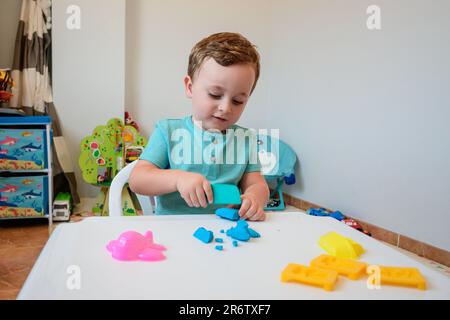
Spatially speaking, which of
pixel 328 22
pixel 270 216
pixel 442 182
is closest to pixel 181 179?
pixel 270 216

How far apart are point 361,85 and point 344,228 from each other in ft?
6.21

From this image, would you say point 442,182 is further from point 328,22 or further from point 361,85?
point 328,22

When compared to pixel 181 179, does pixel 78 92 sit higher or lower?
higher

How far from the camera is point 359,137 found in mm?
2367

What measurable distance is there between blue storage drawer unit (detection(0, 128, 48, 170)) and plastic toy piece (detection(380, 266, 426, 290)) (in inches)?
85.6

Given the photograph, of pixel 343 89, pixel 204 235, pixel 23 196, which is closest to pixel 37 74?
pixel 23 196

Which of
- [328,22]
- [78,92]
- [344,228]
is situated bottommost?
[344,228]

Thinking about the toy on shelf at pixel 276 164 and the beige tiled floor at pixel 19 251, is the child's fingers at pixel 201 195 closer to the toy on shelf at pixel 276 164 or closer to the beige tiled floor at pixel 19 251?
the beige tiled floor at pixel 19 251

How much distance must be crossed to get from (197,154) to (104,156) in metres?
1.89

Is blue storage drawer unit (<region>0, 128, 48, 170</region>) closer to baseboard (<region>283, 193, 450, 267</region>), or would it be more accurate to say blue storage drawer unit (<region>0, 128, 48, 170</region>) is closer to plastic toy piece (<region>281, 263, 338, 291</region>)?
baseboard (<region>283, 193, 450, 267</region>)

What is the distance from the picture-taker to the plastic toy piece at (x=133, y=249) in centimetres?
46

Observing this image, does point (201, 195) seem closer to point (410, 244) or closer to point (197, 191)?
point (197, 191)

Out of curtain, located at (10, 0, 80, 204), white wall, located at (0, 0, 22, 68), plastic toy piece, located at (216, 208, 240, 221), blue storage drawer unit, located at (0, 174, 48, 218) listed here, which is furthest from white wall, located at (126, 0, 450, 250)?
plastic toy piece, located at (216, 208, 240, 221)

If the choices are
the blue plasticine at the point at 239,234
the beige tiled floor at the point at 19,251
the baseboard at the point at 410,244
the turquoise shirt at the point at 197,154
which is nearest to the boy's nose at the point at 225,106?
the turquoise shirt at the point at 197,154
